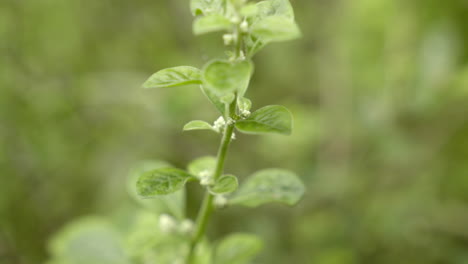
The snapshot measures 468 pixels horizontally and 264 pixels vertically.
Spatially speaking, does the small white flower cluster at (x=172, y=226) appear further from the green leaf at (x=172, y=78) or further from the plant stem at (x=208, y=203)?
the green leaf at (x=172, y=78)

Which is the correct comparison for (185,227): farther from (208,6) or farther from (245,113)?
(208,6)

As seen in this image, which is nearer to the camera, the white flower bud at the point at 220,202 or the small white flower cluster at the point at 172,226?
the white flower bud at the point at 220,202

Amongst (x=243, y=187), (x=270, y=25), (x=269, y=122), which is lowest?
(x=243, y=187)

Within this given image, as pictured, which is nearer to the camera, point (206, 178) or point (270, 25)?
point (270, 25)

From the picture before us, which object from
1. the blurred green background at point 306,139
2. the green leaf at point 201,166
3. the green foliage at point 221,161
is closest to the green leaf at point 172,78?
the green foliage at point 221,161

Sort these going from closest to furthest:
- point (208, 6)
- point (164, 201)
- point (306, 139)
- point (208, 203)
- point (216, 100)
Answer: point (208, 6)
point (216, 100)
point (208, 203)
point (164, 201)
point (306, 139)

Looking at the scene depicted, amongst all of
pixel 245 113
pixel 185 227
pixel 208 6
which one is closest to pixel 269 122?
pixel 245 113

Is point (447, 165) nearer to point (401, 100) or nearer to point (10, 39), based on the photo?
point (401, 100)

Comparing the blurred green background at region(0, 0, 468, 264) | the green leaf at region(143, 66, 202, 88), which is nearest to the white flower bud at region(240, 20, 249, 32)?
the green leaf at region(143, 66, 202, 88)
